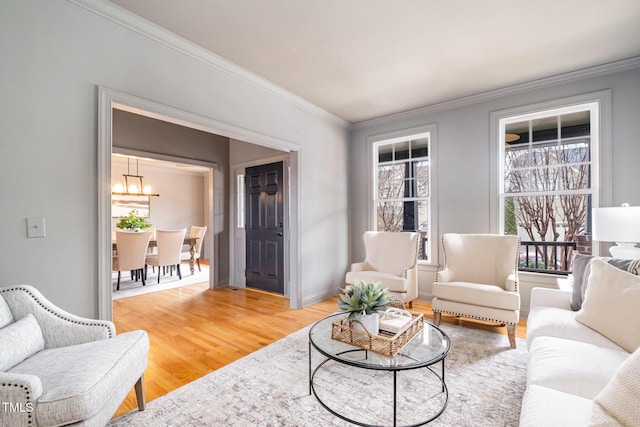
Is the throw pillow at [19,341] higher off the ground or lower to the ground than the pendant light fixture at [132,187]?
lower

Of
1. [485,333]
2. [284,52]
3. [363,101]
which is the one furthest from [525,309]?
[284,52]

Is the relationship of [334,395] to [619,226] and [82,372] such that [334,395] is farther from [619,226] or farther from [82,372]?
[619,226]

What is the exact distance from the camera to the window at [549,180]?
3432mm

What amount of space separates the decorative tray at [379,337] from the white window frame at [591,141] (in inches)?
95.3

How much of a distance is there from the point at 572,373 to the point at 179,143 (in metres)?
4.92

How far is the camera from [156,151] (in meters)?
4.26

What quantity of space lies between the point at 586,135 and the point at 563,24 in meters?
1.57

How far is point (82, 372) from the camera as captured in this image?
1352 millimetres

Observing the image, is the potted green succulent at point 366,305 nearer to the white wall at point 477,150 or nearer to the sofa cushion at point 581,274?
the sofa cushion at point 581,274

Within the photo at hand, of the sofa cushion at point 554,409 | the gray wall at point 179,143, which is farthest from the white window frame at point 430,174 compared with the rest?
the sofa cushion at point 554,409

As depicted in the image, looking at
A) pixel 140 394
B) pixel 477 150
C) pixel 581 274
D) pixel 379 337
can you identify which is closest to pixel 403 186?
pixel 477 150

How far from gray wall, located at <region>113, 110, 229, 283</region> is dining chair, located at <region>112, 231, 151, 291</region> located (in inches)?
46.1

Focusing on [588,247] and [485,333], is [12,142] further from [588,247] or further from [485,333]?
[588,247]

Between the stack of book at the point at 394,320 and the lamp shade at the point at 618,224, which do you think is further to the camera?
the lamp shade at the point at 618,224
